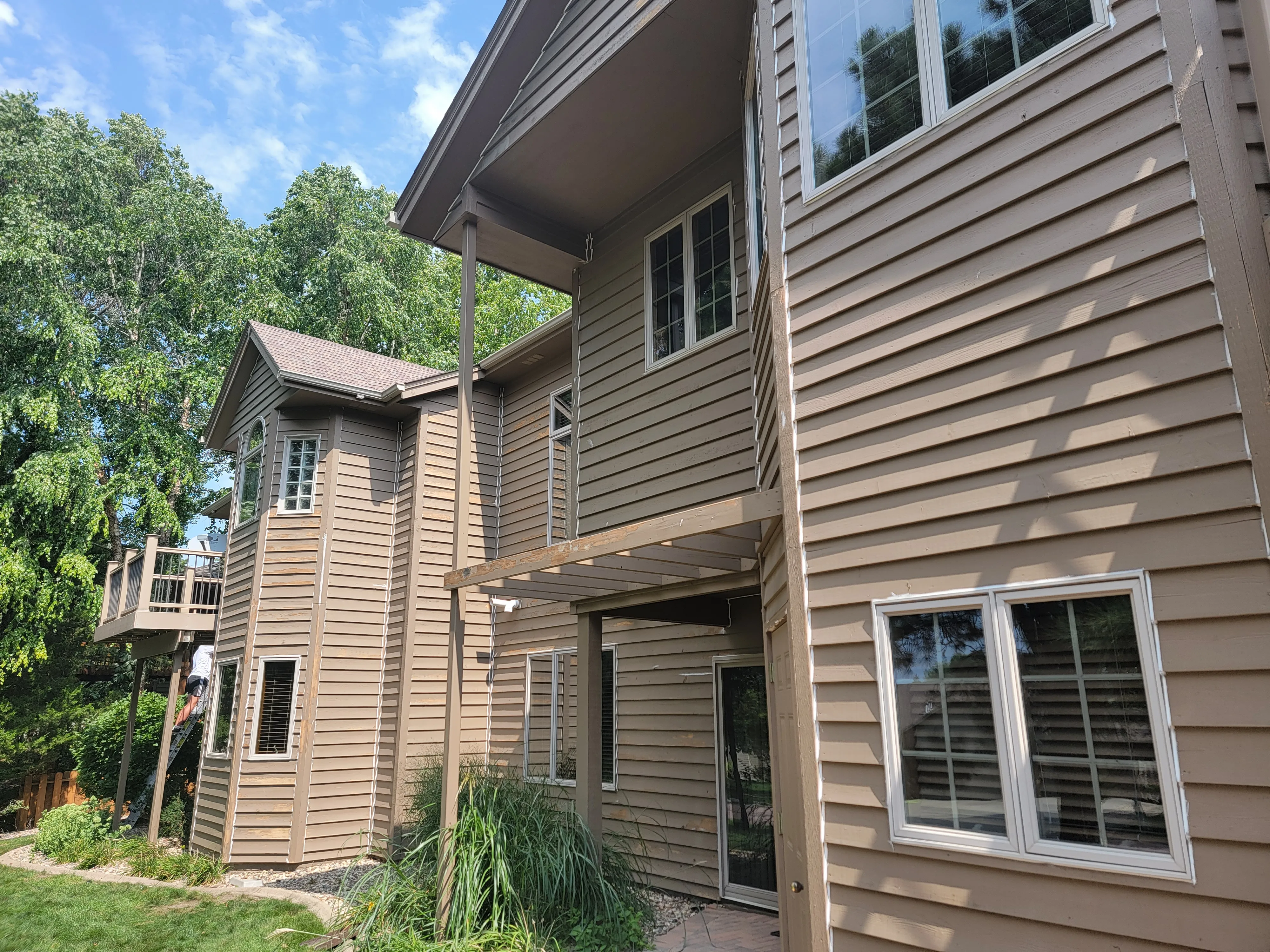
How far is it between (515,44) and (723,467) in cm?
431

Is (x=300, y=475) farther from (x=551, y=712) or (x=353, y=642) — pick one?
(x=551, y=712)

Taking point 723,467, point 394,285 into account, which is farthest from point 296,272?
point 723,467

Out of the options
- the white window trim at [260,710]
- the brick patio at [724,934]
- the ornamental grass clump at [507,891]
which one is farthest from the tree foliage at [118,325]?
the brick patio at [724,934]

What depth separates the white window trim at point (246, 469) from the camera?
11852 millimetres

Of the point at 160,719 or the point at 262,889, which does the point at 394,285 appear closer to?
the point at 160,719

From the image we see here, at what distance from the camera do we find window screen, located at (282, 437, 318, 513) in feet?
38.3

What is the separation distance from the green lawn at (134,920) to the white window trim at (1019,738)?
5.91 metres

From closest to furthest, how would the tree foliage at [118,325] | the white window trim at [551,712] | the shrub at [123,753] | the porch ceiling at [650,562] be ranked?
the porch ceiling at [650,562]
the white window trim at [551,712]
the shrub at [123,753]
the tree foliage at [118,325]

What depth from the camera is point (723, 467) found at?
21.1ft

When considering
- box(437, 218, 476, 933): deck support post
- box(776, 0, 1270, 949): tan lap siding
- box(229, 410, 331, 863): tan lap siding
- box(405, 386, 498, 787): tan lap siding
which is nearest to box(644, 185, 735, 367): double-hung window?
box(437, 218, 476, 933): deck support post

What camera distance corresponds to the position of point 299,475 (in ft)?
38.7

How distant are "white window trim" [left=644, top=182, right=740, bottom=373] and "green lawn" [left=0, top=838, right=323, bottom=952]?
610 centimetres

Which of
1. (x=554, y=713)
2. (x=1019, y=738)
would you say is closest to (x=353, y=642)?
(x=554, y=713)

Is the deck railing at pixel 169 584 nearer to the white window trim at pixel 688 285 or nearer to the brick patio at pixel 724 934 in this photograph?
the white window trim at pixel 688 285
